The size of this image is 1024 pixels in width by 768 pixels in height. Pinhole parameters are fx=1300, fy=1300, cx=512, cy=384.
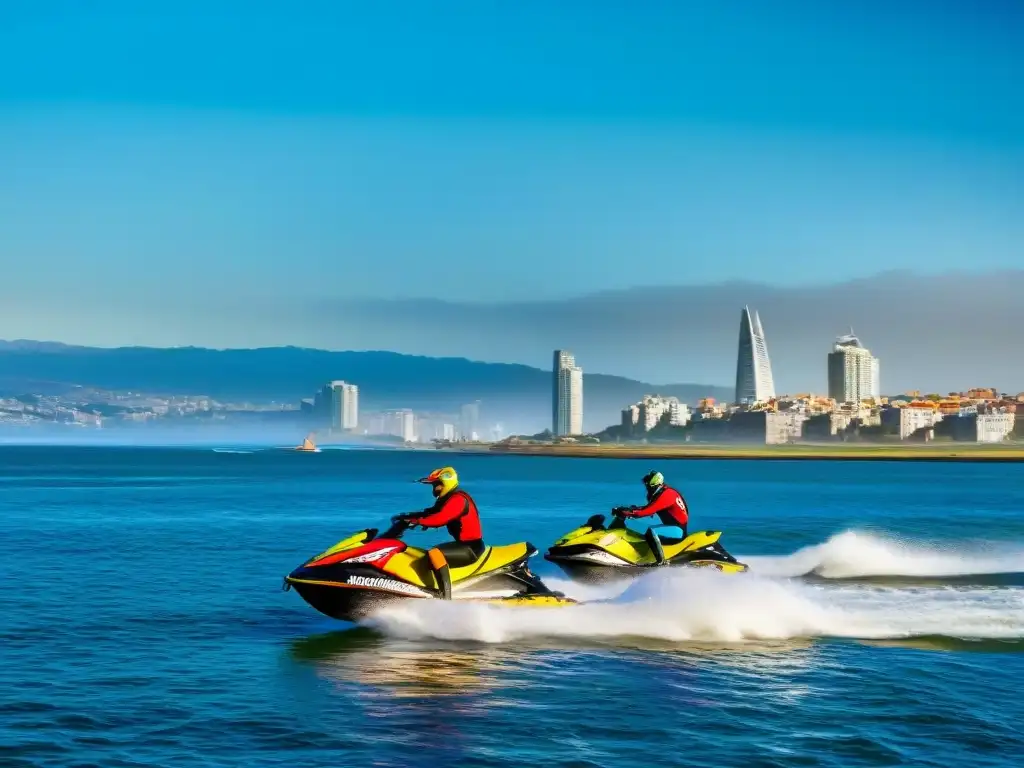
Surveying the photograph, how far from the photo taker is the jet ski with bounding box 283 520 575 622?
56.7 feet

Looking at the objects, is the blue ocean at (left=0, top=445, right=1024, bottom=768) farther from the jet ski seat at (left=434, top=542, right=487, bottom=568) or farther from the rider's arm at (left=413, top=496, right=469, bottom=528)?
the rider's arm at (left=413, top=496, right=469, bottom=528)

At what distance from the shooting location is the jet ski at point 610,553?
2194 cm

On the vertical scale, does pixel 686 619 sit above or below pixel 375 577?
below

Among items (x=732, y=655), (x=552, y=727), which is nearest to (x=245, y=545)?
(x=732, y=655)

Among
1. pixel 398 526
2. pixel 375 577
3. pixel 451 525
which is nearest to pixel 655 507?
pixel 451 525

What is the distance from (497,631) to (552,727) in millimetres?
4780

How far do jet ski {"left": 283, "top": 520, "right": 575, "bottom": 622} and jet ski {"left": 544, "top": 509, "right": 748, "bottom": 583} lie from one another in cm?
388

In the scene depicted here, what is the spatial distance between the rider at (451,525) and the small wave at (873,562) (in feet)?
39.4

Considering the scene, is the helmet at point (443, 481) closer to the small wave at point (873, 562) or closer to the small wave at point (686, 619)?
the small wave at point (686, 619)

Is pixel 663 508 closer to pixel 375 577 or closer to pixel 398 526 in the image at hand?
pixel 398 526

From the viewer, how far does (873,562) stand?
95.3ft

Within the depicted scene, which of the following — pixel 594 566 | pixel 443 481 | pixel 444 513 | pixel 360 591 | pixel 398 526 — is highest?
pixel 443 481

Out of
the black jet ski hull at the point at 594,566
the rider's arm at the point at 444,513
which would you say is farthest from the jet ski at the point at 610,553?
the rider's arm at the point at 444,513

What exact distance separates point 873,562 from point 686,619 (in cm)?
1229
